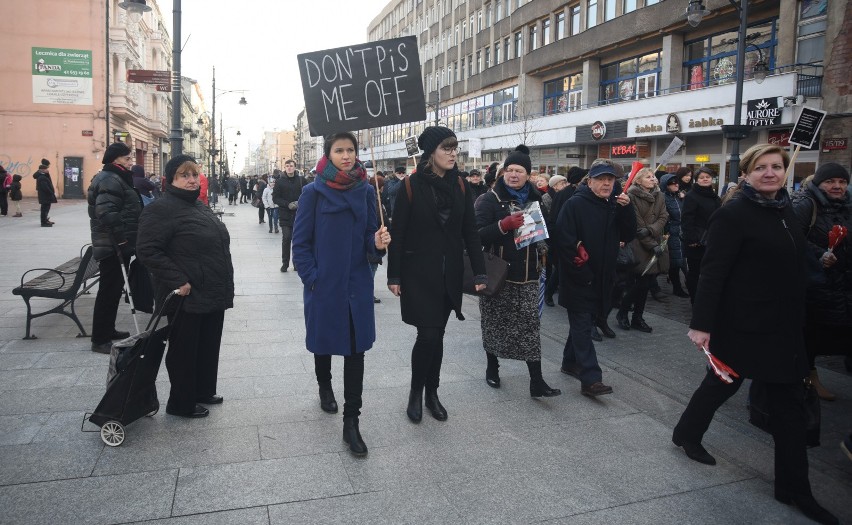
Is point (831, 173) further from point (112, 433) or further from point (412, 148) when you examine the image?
point (112, 433)

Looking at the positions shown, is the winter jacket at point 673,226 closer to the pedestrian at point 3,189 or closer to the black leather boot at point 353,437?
the black leather boot at point 353,437

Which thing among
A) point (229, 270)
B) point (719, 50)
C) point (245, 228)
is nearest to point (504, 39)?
point (719, 50)

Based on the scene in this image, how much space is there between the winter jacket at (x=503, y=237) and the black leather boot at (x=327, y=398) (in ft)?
5.32

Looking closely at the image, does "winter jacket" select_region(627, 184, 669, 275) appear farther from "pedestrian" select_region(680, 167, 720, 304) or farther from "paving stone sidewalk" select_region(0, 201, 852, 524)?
"paving stone sidewalk" select_region(0, 201, 852, 524)

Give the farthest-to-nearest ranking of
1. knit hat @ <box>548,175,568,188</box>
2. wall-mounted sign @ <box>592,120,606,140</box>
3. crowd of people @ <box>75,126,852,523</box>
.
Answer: wall-mounted sign @ <box>592,120,606,140</box> < knit hat @ <box>548,175,568,188</box> < crowd of people @ <box>75,126,852,523</box>

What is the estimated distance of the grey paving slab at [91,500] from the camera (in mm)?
3189

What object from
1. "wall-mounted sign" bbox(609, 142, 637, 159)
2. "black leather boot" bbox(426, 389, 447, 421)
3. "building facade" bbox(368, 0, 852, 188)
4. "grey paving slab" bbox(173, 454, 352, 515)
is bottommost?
"grey paving slab" bbox(173, 454, 352, 515)

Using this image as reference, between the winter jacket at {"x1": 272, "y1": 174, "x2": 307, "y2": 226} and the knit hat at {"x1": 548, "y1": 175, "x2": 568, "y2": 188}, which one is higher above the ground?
the knit hat at {"x1": 548, "y1": 175, "x2": 568, "y2": 188}

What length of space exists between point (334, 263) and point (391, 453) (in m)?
1.24

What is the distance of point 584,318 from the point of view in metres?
5.18

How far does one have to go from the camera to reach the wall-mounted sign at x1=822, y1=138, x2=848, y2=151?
18694mm

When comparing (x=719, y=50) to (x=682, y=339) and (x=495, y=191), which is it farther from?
(x=495, y=191)

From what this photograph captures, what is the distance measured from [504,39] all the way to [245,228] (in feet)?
88.5

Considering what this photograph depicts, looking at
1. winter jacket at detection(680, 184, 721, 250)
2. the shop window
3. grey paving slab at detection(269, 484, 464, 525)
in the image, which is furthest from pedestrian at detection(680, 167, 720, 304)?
the shop window
